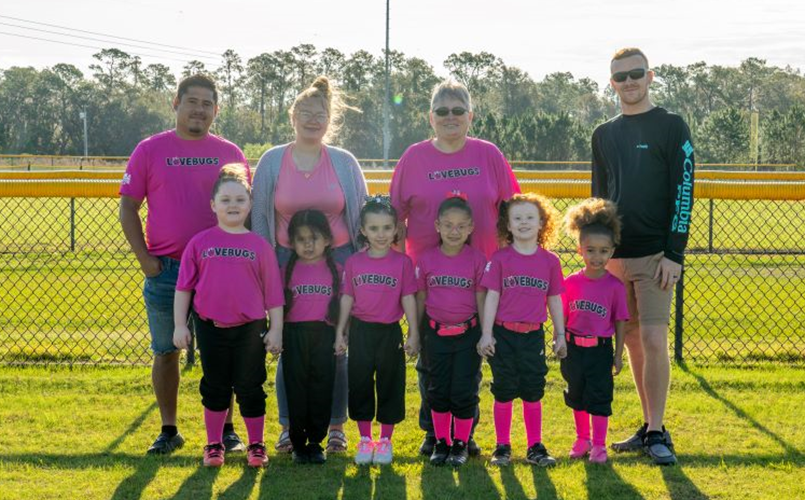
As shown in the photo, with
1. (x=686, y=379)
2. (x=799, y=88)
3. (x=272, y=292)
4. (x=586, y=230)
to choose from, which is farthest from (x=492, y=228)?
(x=799, y=88)

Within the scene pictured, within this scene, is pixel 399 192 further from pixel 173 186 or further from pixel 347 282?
pixel 173 186

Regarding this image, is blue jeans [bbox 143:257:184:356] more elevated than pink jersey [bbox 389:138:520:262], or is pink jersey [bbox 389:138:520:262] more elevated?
pink jersey [bbox 389:138:520:262]

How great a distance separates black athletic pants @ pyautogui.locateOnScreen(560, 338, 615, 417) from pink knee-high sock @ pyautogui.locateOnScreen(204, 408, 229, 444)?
180 centimetres

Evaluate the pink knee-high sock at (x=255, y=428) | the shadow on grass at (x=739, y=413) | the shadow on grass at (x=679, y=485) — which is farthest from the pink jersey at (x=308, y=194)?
the shadow on grass at (x=739, y=413)

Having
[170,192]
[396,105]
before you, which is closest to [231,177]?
[170,192]

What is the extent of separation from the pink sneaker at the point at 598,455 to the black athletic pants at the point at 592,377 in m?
0.18

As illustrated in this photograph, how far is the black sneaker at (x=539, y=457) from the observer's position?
4.22 meters

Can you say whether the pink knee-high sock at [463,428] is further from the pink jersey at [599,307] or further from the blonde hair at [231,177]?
the blonde hair at [231,177]

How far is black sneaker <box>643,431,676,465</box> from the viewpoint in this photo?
13.9ft

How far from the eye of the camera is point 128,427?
4.83 m

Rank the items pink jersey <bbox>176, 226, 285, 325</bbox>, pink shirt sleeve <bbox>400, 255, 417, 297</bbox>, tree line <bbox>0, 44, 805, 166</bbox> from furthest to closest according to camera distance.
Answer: tree line <bbox>0, 44, 805, 166</bbox>, pink shirt sleeve <bbox>400, 255, 417, 297</bbox>, pink jersey <bbox>176, 226, 285, 325</bbox>

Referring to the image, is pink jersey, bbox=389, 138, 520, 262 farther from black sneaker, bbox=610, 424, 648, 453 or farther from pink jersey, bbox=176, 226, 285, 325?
black sneaker, bbox=610, 424, 648, 453

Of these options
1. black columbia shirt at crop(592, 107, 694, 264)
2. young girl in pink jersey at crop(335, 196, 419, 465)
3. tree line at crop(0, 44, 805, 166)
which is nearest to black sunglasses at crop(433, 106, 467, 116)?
young girl in pink jersey at crop(335, 196, 419, 465)

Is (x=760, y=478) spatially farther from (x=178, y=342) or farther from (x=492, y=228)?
(x=178, y=342)
